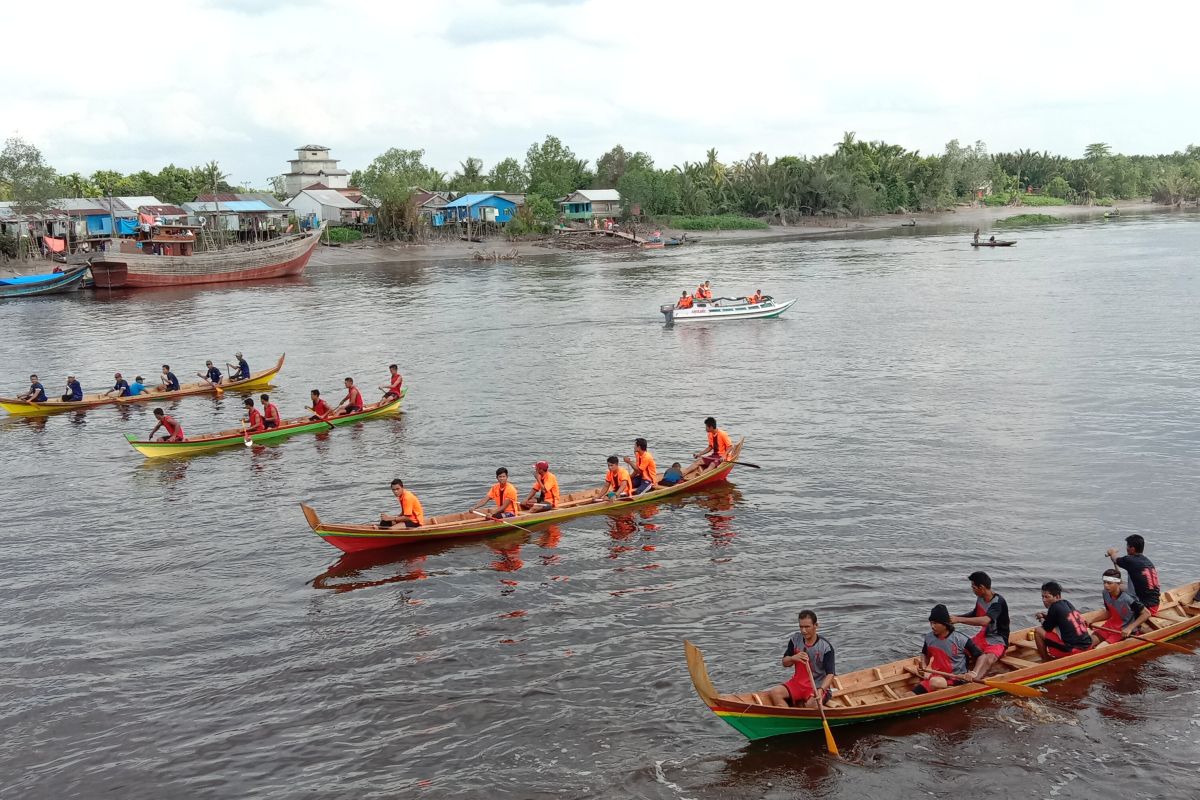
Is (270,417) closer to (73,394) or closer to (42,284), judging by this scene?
(73,394)

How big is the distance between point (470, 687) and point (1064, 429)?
20.1 metres

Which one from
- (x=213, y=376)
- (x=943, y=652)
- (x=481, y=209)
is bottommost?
(x=943, y=652)

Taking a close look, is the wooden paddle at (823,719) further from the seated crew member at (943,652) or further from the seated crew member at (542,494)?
the seated crew member at (542,494)

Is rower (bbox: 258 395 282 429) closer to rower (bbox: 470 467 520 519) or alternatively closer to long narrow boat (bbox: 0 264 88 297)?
rower (bbox: 470 467 520 519)

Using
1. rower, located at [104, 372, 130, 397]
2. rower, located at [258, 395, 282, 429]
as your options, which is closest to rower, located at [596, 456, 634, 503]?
rower, located at [258, 395, 282, 429]

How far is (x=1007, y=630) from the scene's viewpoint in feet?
44.2

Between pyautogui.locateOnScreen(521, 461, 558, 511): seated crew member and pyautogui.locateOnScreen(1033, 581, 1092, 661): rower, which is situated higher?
pyautogui.locateOnScreen(521, 461, 558, 511): seated crew member

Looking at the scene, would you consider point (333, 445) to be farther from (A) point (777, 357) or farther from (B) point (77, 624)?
(A) point (777, 357)

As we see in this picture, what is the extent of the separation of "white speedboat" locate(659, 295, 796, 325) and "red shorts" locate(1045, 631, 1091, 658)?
3547 centimetres

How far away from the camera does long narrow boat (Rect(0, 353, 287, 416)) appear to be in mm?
32719

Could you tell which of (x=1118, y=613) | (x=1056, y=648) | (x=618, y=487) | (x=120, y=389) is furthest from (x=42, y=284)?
(x=1118, y=613)

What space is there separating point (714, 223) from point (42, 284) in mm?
Answer: 76273

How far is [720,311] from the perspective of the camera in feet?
159

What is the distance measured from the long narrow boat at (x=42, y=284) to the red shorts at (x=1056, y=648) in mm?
74003
